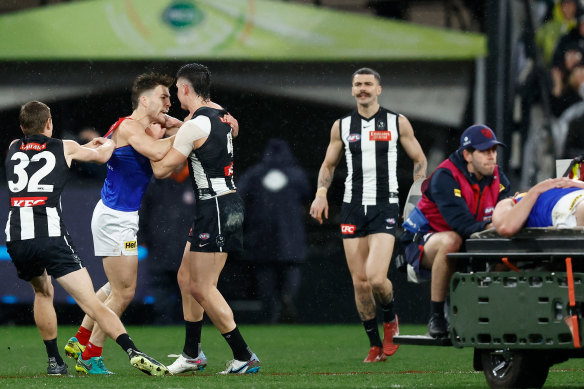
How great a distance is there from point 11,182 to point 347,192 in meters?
3.05

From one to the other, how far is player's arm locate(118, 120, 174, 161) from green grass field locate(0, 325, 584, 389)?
4.99 ft

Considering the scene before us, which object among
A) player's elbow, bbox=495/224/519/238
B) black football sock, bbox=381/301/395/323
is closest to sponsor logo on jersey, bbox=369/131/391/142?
black football sock, bbox=381/301/395/323

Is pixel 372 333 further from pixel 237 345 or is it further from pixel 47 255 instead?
pixel 47 255

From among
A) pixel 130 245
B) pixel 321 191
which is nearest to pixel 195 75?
pixel 130 245

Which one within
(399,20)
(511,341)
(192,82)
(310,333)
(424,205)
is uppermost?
(399,20)

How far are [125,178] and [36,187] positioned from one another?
0.76m

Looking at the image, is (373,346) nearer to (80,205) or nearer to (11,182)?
(11,182)

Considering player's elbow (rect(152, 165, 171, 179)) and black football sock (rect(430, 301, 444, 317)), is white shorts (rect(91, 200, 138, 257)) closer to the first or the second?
player's elbow (rect(152, 165, 171, 179))

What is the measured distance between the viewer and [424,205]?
25.8ft

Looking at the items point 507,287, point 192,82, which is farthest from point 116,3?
point 507,287

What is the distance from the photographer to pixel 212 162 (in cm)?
864

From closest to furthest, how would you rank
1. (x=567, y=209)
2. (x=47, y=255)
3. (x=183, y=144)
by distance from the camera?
(x=567, y=209)
(x=47, y=255)
(x=183, y=144)

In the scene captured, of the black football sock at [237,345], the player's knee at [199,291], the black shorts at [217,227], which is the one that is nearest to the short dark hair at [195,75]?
the black shorts at [217,227]

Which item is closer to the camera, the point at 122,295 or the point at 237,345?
the point at 237,345
